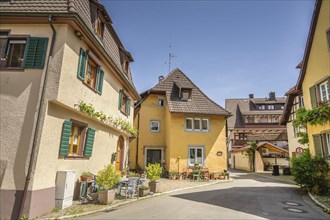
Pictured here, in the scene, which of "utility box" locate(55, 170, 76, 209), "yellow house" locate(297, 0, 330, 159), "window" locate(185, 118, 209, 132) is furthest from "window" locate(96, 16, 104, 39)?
"yellow house" locate(297, 0, 330, 159)

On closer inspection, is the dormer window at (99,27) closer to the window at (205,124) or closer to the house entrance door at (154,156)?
the window at (205,124)

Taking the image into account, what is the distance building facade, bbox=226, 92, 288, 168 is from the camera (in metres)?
37.2

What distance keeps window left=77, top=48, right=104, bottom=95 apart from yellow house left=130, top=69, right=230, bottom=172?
32.3 ft

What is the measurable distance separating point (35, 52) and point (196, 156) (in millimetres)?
15790

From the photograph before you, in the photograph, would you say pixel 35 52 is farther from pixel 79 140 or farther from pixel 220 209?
pixel 220 209

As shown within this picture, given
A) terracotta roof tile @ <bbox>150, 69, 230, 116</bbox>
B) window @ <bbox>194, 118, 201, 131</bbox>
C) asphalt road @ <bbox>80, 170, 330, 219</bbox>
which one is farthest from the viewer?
window @ <bbox>194, 118, 201, 131</bbox>

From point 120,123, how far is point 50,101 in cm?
667

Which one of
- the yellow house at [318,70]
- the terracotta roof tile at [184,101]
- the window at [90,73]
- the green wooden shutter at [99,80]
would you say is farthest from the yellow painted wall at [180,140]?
the window at [90,73]

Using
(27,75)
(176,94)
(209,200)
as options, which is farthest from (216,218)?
(176,94)

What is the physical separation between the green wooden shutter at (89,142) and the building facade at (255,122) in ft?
106

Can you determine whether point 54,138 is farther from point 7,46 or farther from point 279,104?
point 279,104

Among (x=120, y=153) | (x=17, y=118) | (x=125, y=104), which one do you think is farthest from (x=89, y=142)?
(x=125, y=104)

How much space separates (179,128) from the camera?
800 inches

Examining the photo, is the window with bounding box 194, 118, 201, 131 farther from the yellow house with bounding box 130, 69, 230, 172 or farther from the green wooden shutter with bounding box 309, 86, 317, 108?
the green wooden shutter with bounding box 309, 86, 317, 108
